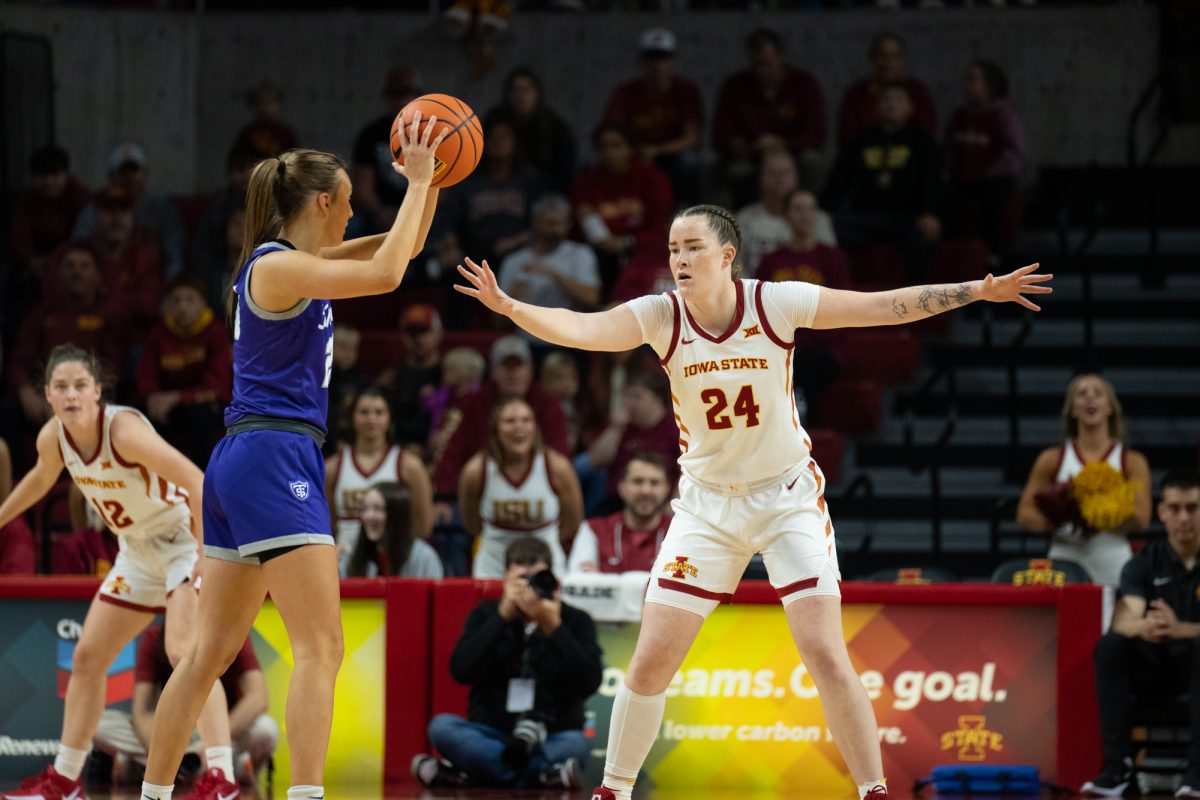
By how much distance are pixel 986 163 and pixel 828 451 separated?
3142 mm

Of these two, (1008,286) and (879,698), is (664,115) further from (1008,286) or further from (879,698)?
(1008,286)

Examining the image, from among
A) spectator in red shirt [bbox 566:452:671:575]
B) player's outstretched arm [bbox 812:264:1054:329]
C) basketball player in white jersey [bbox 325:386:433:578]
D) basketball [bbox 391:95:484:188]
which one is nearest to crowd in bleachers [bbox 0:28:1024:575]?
basketball player in white jersey [bbox 325:386:433:578]

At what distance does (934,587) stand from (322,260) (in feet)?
14.3

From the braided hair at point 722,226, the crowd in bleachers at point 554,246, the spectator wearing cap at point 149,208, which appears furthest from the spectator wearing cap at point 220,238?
the braided hair at point 722,226

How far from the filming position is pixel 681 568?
588 centimetres

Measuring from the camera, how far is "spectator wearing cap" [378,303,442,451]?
11391mm

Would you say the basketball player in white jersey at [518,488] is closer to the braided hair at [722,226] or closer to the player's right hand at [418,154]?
the braided hair at [722,226]

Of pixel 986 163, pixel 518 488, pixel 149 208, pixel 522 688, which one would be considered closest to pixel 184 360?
pixel 149 208

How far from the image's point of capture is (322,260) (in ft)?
17.5

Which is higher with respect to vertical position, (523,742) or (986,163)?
(986,163)

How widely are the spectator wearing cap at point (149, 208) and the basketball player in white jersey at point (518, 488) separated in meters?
4.74

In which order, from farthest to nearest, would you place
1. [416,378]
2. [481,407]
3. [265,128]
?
[265,128] → [416,378] → [481,407]

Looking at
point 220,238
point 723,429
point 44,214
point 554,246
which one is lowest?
point 723,429

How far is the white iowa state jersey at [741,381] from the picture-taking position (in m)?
5.88
